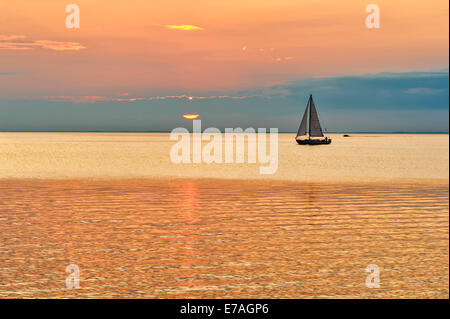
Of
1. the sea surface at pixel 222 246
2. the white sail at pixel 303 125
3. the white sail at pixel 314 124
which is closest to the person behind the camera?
the sea surface at pixel 222 246

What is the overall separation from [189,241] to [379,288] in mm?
8819

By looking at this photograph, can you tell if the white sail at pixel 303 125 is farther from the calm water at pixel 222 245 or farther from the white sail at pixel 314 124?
the calm water at pixel 222 245

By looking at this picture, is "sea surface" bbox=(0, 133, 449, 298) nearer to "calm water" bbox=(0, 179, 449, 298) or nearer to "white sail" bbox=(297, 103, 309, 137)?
"calm water" bbox=(0, 179, 449, 298)

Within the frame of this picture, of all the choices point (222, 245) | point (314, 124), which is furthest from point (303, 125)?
point (222, 245)

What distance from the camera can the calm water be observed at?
16.0m

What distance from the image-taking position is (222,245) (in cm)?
2158

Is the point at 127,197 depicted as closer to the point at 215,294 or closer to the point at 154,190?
the point at 154,190

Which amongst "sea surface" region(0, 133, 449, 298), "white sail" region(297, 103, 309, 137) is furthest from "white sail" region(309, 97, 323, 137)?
"sea surface" region(0, 133, 449, 298)

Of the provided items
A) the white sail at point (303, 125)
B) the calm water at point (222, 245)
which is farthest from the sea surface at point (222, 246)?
the white sail at point (303, 125)

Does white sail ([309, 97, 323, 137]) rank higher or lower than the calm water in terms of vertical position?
higher

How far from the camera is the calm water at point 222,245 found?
16.0 m

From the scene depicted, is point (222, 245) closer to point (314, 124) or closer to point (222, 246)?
point (222, 246)
